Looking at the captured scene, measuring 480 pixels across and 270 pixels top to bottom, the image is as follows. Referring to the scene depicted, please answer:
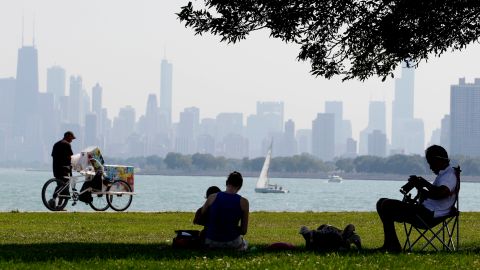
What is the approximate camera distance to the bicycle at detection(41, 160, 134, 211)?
24641mm

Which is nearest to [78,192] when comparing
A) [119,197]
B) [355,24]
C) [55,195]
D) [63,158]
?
[55,195]

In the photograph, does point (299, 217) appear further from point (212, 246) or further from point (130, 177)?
point (212, 246)

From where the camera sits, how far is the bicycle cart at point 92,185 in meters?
24.7

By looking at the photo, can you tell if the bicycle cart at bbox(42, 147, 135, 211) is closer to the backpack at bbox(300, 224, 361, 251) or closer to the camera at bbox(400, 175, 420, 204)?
the backpack at bbox(300, 224, 361, 251)

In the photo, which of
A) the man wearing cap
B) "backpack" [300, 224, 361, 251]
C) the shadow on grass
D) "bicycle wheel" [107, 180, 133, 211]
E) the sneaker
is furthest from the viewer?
"bicycle wheel" [107, 180, 133, 211]

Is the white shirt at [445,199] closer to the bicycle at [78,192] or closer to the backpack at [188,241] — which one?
the backpack at [188,241]

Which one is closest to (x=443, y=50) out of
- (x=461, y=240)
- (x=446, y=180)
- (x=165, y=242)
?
(x=461, y=240)

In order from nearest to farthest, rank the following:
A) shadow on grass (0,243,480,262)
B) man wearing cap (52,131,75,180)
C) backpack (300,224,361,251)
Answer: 1. shadow on grass (0,243,480,262)
2. backpack (300,224,361,251)
3. man wearing cap (52,131,75,180)

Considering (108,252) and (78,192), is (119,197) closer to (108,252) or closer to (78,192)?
(78,192)

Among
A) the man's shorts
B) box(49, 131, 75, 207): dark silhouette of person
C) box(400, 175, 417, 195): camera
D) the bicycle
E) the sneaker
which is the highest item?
box(49, 131, 75, 207): dark silhouette of person

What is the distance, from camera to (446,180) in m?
13.7

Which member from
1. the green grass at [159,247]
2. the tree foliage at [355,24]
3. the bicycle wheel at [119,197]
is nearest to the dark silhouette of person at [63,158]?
the bicycle wheel at [119,197]

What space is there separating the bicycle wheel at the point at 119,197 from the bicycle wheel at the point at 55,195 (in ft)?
4.82

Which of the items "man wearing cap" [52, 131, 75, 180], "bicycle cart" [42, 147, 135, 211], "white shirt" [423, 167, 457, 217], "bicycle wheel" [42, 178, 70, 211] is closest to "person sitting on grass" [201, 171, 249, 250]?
"white shirt" [423, 167, 457, 217]
